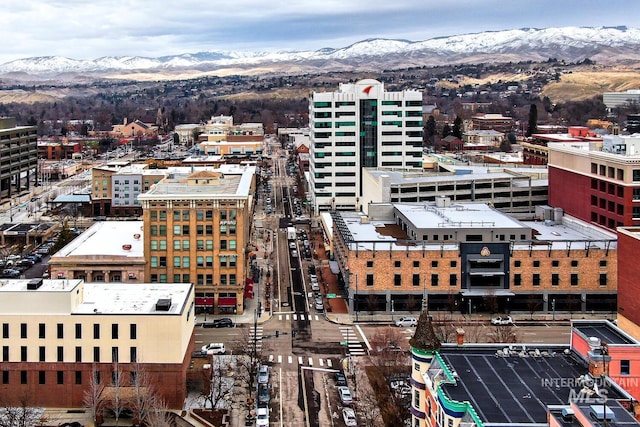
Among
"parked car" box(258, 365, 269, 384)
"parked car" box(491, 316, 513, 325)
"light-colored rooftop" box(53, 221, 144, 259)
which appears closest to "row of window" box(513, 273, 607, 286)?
"parked car" box(491, 316, 513, 325)

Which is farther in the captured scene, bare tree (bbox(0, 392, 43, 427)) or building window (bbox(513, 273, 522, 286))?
building window (bbox(513, 273, 522, 286))

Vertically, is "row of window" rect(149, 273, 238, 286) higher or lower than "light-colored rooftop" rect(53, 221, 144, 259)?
lower

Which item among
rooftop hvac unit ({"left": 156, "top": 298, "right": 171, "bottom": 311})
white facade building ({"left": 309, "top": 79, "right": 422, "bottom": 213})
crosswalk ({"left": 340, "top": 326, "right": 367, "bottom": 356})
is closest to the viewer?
rooftop hvac unit ({"left": 156, "top": 298, "right": 171, "bottom": 311})

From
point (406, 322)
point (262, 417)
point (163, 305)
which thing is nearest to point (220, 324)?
point (406, 322)

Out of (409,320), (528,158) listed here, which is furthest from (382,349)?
(528,158)

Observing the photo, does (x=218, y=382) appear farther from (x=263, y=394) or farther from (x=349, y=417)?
(x=349, y=417)

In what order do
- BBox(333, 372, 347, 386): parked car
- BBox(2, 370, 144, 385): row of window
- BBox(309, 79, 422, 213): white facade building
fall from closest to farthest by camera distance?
BBox(2, 370, 144, 385): row of window
BBox(333, 372, 347, 386): parked car
BBox(309, 79, 422, 213): white facade building

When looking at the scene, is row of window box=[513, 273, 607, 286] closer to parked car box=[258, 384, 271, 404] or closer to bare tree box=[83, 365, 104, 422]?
parked car box=[258, 384, 271, 404]
